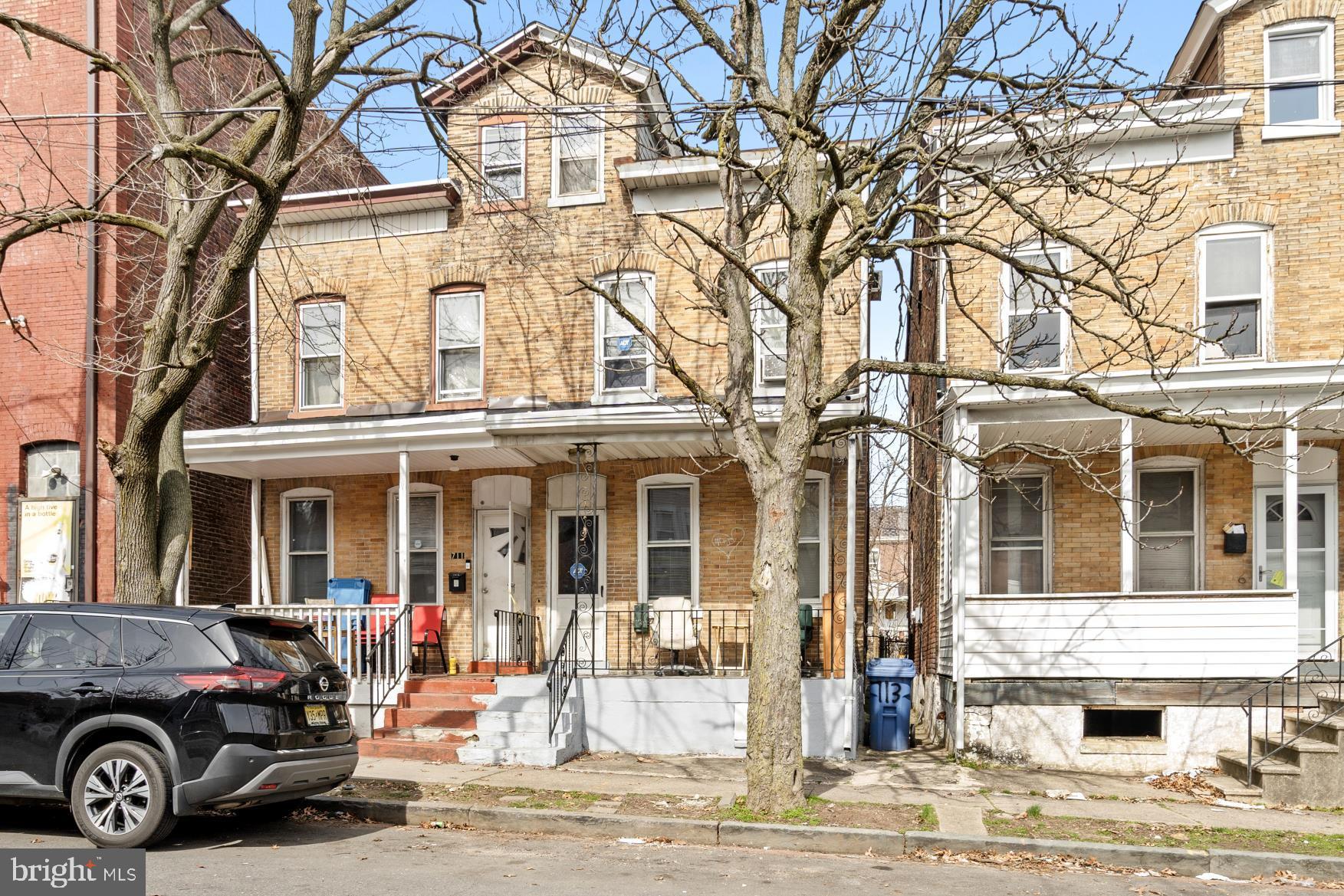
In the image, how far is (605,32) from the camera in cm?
1047

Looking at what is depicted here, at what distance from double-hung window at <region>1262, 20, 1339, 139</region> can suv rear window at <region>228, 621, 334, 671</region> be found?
1230 cm

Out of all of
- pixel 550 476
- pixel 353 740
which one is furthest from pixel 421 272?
pixel 353 740

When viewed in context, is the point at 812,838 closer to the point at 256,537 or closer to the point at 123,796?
the point at 123,796

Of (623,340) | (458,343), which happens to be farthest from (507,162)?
(623,340)

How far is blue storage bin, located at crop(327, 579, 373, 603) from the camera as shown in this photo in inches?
596

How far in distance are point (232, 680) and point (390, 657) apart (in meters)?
5.89

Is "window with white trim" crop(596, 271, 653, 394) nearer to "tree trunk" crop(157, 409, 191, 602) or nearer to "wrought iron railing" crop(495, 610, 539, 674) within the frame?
"wrought iron railing" crop(495, 610, 539, 674)

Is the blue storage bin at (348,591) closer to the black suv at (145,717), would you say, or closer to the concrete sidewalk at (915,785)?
the concrete sidewalk at (915,785)

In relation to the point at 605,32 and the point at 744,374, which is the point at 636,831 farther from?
the point at 605,32

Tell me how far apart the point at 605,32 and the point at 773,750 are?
6685 mm

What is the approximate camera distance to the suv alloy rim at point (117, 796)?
758 cm

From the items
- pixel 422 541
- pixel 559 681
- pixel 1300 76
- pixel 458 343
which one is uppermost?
pixel 1300 76

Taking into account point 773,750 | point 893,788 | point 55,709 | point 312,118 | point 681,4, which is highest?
point 312,118

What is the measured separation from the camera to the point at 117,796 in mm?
7602
